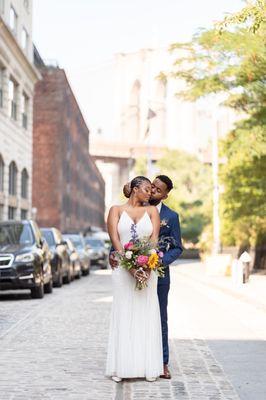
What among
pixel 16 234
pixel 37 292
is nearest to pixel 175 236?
pixel 37 292

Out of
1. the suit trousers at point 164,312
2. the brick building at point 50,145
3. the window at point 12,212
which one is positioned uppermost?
the brick building at point 50,145

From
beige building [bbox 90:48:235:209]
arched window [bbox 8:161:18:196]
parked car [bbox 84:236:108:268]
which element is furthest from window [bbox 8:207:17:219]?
beige building [bbox 90:48:235:209]

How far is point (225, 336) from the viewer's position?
12.6 meters

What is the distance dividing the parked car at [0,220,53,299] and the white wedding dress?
1181 cm

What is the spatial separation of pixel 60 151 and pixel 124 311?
61363 mm

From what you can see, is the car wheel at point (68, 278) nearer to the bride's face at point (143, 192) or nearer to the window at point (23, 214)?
the bride's face at point (143, 192)

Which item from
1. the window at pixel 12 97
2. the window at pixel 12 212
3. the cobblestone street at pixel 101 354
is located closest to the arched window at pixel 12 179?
the window at pixel 12 212

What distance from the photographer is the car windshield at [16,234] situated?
2070 cm

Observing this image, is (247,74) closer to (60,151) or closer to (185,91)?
(185,91)

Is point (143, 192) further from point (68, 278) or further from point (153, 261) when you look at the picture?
point (68, 278)

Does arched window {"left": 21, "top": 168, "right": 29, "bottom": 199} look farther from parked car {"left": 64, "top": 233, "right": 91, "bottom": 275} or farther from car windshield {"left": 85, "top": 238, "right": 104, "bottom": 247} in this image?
parked car {"left": 64, "top": 233, "right": 91, "bottom": 275}

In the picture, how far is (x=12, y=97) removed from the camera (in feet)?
160

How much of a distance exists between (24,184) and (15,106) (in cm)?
556

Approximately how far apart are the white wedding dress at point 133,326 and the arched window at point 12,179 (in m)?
40.4
